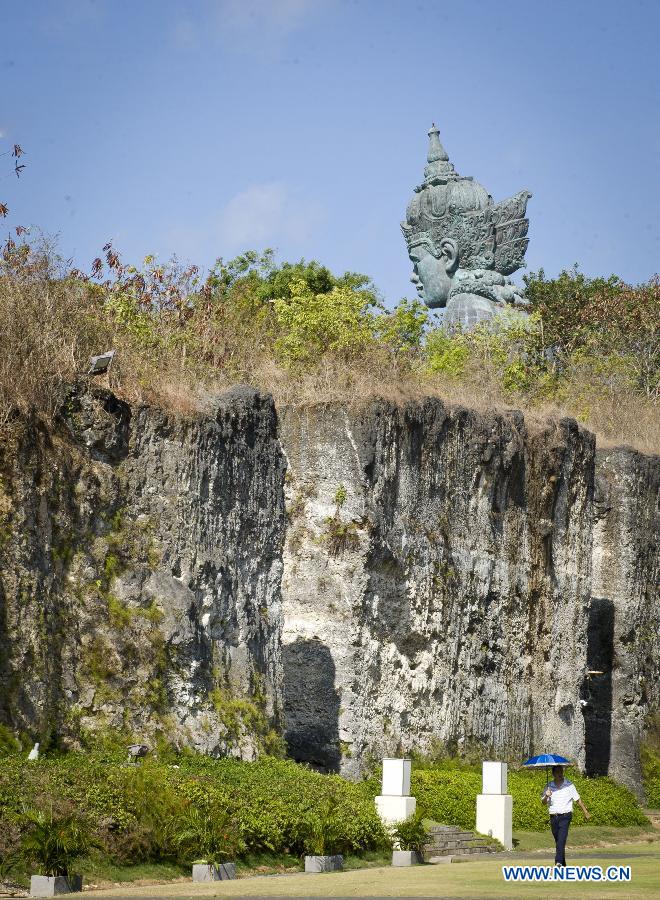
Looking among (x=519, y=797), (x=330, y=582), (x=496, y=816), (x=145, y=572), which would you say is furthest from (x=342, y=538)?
(x=519, y=797)

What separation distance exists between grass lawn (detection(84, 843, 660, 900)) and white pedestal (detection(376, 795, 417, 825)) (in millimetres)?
2074

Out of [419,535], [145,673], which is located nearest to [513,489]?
[419,535]

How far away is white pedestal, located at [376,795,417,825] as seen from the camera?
1568cm

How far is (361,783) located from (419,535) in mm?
4228

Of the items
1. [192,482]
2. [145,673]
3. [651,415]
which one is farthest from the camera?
[651,415]

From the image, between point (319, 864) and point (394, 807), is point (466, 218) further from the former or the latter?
point (319, 864)

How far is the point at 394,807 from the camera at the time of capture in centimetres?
1571

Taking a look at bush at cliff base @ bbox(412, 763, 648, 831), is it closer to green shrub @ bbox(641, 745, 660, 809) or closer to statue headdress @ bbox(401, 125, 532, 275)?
green shrub @ bbox(641, 745, 660, 809)

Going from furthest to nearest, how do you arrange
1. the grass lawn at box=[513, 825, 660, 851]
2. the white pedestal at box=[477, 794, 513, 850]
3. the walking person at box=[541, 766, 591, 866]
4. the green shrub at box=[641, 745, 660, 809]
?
the green shrub at box=[641, 745, 660, 809] → the grass lawn at box=[513, 825, 660, 851] → the white pedestal at box=[477, 794, 513, 850] → the walking person at box=[541, 766, 591, 866]

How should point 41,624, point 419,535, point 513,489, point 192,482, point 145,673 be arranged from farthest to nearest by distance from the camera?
point 513,489 < point 419,535 < point 192,482 < point 145,673 < point 41,624

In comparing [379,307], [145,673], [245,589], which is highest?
[379,307]

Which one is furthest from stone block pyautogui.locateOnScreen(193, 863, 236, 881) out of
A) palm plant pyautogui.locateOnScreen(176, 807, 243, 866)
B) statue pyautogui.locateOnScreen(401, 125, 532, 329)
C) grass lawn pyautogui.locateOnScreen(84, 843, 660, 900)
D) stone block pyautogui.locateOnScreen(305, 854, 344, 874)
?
statue pyautogui.locateOnScreen(401, 125, 532, 329)

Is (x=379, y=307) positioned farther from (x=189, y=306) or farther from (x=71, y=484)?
(x=71, y=484)

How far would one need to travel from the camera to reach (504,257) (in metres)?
40.3
